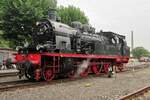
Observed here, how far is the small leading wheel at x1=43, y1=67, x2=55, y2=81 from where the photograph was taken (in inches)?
682

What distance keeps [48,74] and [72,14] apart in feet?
141

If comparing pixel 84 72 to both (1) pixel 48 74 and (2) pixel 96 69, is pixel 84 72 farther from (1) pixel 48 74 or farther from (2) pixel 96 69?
(1) pixel 48 74

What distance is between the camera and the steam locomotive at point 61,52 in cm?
1697

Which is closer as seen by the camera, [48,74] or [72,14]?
[48,74]

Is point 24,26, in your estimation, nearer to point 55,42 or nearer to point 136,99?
point 55,42

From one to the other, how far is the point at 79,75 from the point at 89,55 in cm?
156

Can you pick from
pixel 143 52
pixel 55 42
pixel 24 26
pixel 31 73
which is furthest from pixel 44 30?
pixel 143 52

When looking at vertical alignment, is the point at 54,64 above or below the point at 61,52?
below

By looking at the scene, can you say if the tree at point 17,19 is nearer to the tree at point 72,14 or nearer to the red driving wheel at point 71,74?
the red driving wheel at point 71,74

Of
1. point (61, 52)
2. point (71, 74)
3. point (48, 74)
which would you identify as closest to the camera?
point (48, 74)

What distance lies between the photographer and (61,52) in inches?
706

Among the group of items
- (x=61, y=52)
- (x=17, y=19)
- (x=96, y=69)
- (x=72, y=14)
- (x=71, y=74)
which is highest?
(x=72, y=14)

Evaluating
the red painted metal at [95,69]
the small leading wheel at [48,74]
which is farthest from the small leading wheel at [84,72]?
the small leading wheel at [48,74]

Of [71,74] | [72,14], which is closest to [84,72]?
[71,74]
